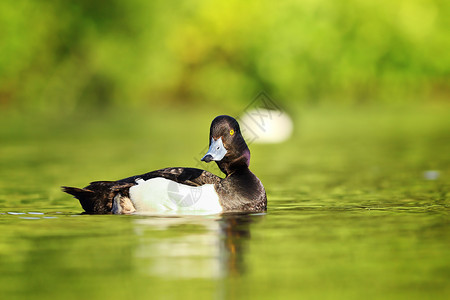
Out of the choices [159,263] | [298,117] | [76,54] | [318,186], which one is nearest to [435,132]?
[298,117]

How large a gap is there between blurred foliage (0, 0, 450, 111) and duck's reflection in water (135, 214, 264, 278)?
103 feet

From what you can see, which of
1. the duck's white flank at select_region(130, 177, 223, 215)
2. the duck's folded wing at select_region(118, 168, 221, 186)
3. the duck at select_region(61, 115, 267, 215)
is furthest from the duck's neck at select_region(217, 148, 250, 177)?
the duck's white flank at select_region(130, 177, 223, 215)

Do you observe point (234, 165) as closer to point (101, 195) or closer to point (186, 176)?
point (186, 176)

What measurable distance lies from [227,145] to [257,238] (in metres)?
2.04

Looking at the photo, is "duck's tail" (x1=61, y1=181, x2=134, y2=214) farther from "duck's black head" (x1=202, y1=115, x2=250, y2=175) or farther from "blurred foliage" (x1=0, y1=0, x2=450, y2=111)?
"blurred foliage" (x1=0, y1=0, x2=450, y2=111)

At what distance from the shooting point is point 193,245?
7.80 metres

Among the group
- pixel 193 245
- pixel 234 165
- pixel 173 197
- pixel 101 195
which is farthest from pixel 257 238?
pixel 101 195

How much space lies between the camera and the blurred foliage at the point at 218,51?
134 ft

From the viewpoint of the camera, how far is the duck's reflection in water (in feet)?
22.4

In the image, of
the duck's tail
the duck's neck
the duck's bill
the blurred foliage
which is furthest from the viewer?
the blurred foliage

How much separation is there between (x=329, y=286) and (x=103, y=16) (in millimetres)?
36850

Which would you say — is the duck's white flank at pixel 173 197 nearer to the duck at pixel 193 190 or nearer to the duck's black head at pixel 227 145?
the duck at pixel 193 190

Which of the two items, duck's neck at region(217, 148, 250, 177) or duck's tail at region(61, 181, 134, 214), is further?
duck's neck at region(217, 148, 250, 177)

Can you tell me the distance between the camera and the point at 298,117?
34562mm
